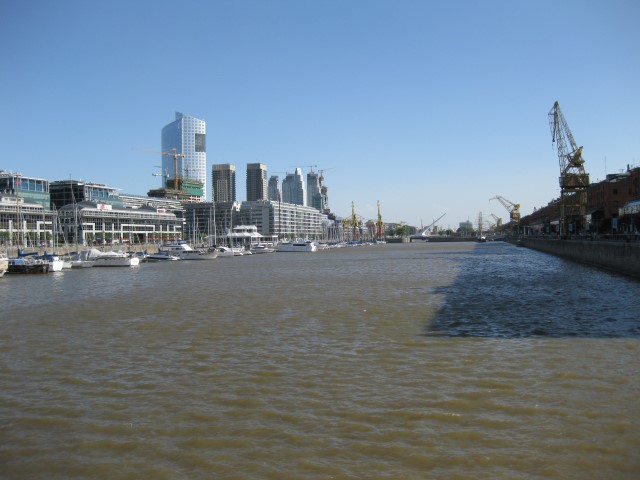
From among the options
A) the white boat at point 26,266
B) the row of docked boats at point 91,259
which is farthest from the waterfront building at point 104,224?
the white boat at point 26,266

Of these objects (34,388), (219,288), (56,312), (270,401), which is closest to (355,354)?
(270,401)

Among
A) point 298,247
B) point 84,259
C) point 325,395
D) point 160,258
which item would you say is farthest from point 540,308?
point 298,247

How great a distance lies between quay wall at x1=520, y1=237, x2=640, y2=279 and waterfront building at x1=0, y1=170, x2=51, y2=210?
13789 centimetres

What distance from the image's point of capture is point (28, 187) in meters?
172

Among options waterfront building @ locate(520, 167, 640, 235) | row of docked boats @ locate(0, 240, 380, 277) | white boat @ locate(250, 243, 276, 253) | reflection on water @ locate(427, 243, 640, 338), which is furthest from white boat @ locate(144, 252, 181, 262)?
waterfront building @ locate(520, 167, 640, 235)

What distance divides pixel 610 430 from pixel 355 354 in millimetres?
7640

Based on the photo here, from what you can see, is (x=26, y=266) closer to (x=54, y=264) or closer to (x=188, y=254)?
(x=54, y=264)

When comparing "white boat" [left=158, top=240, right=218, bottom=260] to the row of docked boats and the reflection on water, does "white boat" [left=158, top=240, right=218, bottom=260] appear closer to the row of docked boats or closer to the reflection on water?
the row of docked boats

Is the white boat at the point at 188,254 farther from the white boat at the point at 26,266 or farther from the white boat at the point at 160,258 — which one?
the white boat at the point at 26,266

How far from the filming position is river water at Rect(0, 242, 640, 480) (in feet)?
28.4

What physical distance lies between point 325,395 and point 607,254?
160 ft

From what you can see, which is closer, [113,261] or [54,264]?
[54,264]

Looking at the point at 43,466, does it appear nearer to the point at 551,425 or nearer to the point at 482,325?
the point at 551,425

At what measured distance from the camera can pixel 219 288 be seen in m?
40.9
